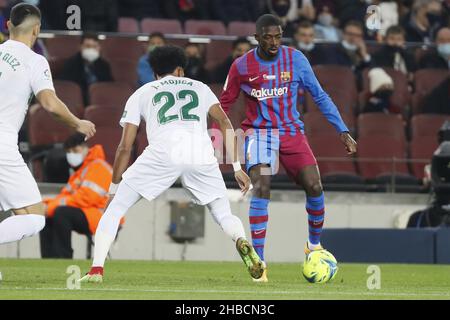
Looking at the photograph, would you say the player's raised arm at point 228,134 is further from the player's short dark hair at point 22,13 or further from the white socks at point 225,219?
the player's short dark hair at point 22,13

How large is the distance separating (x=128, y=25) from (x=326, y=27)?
3.17 m

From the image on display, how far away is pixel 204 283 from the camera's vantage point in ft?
36.7

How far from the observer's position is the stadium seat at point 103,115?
1780cm

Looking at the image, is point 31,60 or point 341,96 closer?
point 31,60

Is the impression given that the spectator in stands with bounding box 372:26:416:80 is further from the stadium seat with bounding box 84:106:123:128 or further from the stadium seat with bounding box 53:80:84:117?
the stadium seat with bounding box 53:80:84:117

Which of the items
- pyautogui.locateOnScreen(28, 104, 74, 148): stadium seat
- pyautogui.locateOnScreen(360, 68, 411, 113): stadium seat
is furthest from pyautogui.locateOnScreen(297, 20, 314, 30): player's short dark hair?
pyautogui.locateOnScreen(28, 104, 74, 148): stadium seat

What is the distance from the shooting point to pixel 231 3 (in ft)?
71.4

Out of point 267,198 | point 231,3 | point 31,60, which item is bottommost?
point 267,198

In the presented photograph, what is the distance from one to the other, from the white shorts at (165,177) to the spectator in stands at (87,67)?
318 inches

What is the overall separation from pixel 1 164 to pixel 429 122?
10.5 meters

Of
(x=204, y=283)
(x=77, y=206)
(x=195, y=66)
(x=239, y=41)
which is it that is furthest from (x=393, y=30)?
(x=204, y=283)
